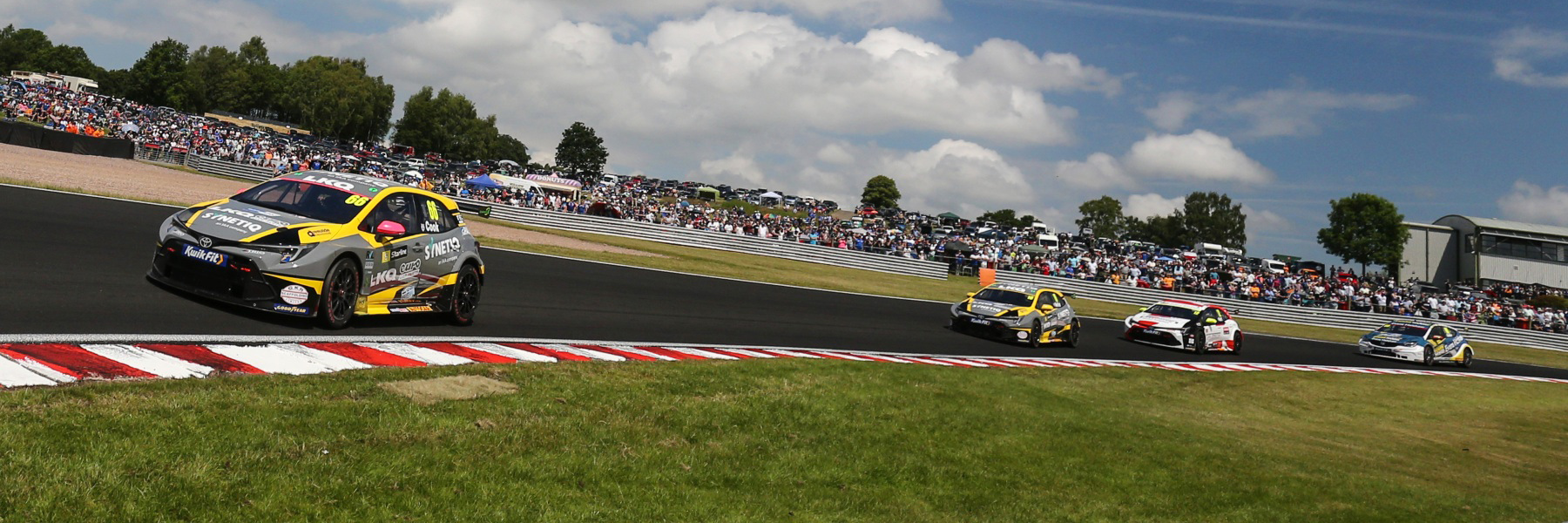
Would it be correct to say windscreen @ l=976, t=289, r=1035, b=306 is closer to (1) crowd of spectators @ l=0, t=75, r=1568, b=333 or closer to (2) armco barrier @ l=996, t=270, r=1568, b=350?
(2) armco barrier @ l=996, t=270, r=1568, b=350

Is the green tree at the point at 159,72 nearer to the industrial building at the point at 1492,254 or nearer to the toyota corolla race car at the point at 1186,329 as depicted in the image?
the toyota corolla race car at the point at 1186,329

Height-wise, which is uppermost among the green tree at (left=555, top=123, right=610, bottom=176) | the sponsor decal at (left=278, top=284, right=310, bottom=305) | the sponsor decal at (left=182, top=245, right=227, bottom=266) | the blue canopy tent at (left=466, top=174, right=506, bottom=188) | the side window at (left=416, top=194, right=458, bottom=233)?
the green tree at (left=555, top=123, right=610, bottom=176)

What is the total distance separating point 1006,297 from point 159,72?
11229 centimetres

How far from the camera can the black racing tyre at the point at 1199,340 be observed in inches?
992

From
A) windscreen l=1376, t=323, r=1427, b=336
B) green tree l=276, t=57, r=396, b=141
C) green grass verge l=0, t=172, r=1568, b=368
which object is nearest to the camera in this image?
green grass verge l=0, t=172, r=1568, b=368

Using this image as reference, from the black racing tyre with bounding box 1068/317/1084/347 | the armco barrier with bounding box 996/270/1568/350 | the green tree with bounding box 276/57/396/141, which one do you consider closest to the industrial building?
the armco barrier with bounding box 996/270/1568/350

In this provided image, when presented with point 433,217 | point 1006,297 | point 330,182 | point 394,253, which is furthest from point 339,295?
point 1006,297

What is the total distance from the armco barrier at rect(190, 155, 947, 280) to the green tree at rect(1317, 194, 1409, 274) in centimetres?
6287

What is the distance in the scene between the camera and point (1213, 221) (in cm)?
13425

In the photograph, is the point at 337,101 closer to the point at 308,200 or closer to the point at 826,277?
the point at 826,277

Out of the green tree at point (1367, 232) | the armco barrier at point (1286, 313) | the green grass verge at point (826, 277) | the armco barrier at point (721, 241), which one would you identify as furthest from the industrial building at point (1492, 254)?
the armco barrier at point (721, 241)

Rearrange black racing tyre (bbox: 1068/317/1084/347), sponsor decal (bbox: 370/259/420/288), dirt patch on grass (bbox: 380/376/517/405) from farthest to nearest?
black racing tyre (bbox: 1068/317/1084/347) → sponsor decal (bbox: 370/259/420/288) → dirt patch on grass (bbox: 380/376/517/405)

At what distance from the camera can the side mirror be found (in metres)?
10.0

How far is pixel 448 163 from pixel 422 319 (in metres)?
75.2
